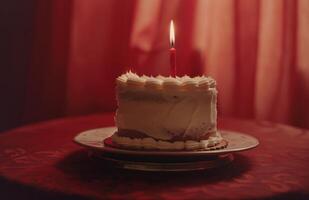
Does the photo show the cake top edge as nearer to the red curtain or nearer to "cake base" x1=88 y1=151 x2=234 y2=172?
"cake base" x1=88 y1=151 x2=234 y2=172

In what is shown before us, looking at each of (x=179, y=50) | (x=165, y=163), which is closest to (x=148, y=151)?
(x=165, y=163)

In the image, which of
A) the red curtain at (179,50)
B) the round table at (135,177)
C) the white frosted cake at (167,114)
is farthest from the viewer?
the red curtain at (179,50)

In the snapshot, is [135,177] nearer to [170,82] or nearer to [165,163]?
[165,163]

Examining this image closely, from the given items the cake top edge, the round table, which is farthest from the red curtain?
the cake top edge

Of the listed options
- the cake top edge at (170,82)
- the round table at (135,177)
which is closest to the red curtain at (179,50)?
the round table at (135,177)

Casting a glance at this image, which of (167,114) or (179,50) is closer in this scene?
(167,114)

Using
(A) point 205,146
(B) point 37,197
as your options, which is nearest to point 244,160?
(A) point 205,146

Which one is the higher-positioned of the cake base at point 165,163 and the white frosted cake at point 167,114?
the white frosted cake at point 167,114

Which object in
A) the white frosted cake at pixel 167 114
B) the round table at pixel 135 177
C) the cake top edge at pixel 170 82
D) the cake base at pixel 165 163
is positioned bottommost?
the round table at pixel 135 177

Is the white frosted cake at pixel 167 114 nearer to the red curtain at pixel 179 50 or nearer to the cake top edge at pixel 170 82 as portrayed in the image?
the cake top edge at pixel 170 82
